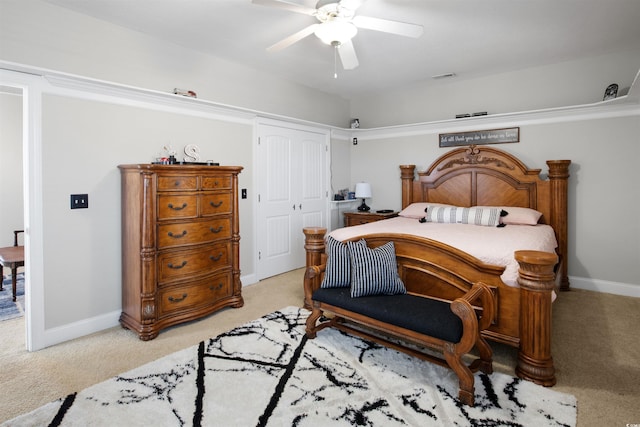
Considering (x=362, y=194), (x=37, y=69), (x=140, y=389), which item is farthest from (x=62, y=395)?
(x=362, y=194)

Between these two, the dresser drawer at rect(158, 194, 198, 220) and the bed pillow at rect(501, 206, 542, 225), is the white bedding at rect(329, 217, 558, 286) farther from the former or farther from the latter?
the dresser drawer at rect(158, 194, 198, 220)

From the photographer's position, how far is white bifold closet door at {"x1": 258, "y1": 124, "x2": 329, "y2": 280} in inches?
178

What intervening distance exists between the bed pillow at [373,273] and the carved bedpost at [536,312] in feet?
2.67

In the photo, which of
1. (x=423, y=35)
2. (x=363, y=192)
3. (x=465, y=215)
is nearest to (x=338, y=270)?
(x=465, y=215)

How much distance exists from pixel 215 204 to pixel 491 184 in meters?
3.36

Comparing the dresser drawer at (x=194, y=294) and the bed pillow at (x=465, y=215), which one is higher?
the bed pillow at (x=465, y=215)

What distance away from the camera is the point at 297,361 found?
2.45 m

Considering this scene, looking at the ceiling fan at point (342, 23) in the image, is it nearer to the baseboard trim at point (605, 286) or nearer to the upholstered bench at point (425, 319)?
the upholstered bench at point (425, 319)

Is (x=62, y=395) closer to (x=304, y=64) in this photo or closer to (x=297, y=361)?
(x=297, y=361)

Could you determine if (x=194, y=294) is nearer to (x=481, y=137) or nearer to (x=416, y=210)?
(x=416, y=210)

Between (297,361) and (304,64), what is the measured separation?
3244 mm

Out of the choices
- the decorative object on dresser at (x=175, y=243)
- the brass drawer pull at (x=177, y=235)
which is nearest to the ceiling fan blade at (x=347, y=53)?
the decorative object on dresser at (x=175, y=243)

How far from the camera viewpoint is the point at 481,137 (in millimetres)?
4625

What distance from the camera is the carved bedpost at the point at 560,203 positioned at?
3982 mm
